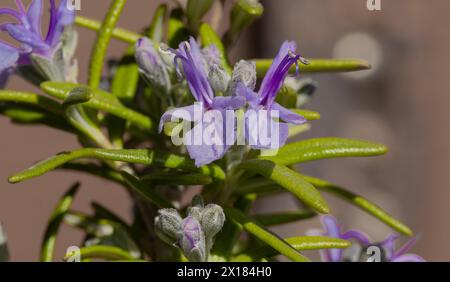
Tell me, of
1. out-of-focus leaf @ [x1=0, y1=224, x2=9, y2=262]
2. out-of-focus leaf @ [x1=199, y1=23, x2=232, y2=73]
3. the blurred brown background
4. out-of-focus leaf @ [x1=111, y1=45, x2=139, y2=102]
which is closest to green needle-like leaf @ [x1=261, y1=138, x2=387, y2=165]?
out-of-focus leaf @ [x1=199, y1=23, x2=232, y2=73]

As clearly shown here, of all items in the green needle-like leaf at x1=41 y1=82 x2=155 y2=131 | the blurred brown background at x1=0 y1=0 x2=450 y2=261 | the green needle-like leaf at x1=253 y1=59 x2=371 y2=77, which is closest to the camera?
the green needle-like leaf at x1=41 y1=82 x2=155 y2=131

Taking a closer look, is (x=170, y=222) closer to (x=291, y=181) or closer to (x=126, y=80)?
(x=291, y=181)

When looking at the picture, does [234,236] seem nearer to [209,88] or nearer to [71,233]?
[209,88]

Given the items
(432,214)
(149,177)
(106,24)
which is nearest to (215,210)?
(149,177)

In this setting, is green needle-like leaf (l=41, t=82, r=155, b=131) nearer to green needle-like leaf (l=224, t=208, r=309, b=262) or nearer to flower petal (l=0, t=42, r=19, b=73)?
flower petal (l=0, t=42, r=19, b=73)

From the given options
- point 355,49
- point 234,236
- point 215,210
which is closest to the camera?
point 215,210
